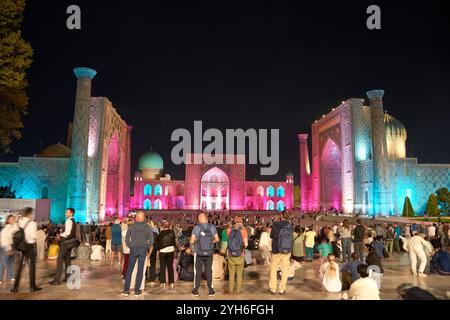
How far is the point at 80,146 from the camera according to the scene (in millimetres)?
22672

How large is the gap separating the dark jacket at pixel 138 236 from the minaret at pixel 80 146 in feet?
59.0

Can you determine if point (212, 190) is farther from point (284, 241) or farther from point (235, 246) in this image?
point (235, 246)

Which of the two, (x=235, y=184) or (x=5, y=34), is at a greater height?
(x=5, y=34)

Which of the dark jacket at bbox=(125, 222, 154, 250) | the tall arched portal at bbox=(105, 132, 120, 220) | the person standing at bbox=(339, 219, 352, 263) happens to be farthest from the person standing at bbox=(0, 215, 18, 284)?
the tall arched portal at bbox=(105, 132, 120, 220)

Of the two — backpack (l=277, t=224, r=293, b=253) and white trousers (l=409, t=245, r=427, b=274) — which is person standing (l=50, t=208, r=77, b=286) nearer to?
backpack (l=277, t=224, r=293, b=253)

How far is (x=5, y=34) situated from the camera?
A: 13.1 metres

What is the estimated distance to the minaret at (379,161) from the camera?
2573 centimetres

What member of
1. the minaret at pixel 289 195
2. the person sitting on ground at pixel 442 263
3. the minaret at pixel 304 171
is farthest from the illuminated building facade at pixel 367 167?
the person sitting on ground at pixel 442 263

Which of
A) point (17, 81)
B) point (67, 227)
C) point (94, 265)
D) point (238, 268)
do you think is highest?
point (17, 81)

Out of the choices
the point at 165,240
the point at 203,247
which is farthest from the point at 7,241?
the point at 203,247

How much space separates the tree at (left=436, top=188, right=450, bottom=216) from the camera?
91.2 feet

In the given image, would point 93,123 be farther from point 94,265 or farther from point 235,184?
point 235,184
